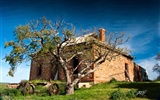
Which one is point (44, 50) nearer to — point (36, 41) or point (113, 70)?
point (36, 41)

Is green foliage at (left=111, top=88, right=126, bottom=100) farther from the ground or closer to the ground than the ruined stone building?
closer to the ground

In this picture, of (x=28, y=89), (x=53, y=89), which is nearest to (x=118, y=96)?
A: (x=53, y=89)

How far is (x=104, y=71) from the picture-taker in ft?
63.2

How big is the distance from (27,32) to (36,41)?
0.88m

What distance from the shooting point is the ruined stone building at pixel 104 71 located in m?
18.5

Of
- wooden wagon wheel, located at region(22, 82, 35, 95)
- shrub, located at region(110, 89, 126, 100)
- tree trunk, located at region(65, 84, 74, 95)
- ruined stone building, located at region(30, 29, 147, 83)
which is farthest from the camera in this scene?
ruined stone building, located at region(30, 29, 147, 83)

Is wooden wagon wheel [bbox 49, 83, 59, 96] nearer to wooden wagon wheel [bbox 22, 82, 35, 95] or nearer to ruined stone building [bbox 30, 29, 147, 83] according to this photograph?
wooden wagon wheel [bbox 22, 82, 35, 95]

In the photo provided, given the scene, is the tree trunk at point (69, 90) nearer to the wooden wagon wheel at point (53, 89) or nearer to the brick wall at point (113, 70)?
the wooden wagon wheel at point (53, 89)

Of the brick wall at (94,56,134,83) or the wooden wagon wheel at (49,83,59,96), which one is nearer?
the wooden wagon wheel at (49,83,59,96)

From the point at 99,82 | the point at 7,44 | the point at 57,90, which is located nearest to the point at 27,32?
the point at 7,44

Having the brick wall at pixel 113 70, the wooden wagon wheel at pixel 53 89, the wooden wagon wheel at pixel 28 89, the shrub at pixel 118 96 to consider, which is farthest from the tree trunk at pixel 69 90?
the brick wall at pixel 113 70

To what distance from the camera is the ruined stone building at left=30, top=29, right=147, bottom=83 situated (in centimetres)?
1853

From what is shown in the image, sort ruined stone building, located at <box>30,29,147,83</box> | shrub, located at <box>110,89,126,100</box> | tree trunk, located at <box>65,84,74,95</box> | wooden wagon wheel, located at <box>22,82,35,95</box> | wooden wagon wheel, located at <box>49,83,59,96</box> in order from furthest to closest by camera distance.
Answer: ruined stone building, located at <box>30,29,147,83</box>, wooden wagon wheel, located at <box>22,82,35,95</box>, wooden wagon wheel, located at <box>49,83,59,96</box>, tree trunk, located at <box>65,84,74,95</box>, shrub, located at <box>110,89,126,100</box>

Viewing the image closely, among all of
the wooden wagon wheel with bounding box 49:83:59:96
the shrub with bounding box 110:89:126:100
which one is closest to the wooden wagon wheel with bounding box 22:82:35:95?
the wooden wagon wheel with bounding box 49:83:59:96
